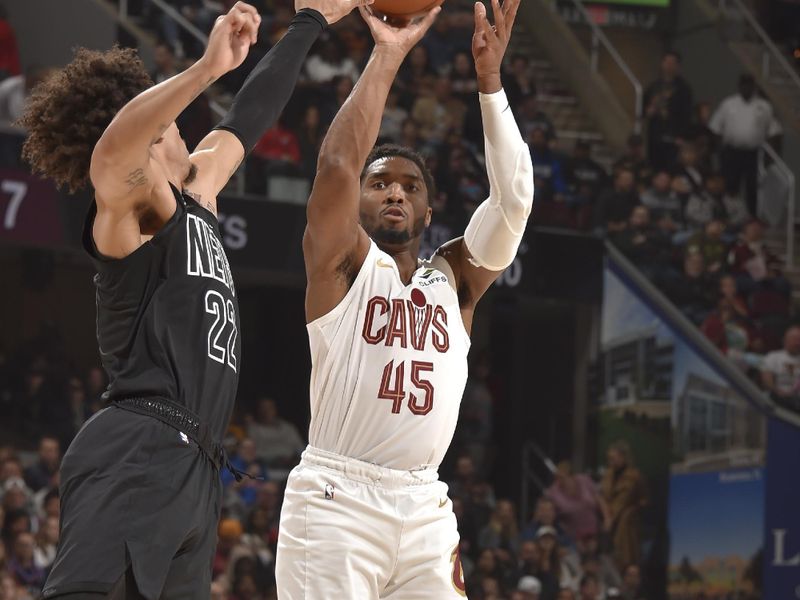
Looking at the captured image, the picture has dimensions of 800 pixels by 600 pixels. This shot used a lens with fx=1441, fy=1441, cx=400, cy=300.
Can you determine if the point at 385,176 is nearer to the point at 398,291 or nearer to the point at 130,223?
the point at 398,291

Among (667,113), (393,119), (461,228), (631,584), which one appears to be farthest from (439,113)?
(631,584)

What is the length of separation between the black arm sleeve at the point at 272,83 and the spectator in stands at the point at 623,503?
811 centimetres

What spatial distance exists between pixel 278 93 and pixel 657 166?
391 inches

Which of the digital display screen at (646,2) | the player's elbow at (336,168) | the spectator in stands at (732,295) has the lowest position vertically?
the player's elbow at (336,168)

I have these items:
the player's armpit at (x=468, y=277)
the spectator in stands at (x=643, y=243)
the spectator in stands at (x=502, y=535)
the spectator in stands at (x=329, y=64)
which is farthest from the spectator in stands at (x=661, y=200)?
the player's armpit at (x=468, y=277)

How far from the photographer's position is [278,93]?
4238mm

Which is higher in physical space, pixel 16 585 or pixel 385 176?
pixel 385 176

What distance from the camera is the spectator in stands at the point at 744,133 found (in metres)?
14.3

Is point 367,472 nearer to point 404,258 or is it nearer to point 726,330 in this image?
point 404,258

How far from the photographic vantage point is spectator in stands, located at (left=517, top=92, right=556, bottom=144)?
12.9 meters

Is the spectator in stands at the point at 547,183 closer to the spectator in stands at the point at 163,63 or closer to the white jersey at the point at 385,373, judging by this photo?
the spectator in stands at the point at 163,63

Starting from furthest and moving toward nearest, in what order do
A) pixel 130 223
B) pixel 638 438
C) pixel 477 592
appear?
pixel 638 438 < pixel 477 592 < pixel 130 223

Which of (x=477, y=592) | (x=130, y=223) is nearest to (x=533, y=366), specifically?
(x=477, y=592)

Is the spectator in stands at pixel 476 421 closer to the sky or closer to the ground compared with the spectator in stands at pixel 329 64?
closer to the ground
